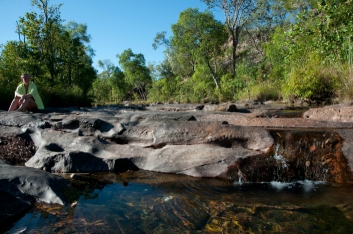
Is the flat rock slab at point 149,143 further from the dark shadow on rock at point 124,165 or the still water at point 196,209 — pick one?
the still water at point 196,209

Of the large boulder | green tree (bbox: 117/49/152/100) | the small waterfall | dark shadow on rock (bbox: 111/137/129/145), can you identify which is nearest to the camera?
the large boulder

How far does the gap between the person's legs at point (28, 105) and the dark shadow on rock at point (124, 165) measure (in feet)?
15.7

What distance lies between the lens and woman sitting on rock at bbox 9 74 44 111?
7.79 meters

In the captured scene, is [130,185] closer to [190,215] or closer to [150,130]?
[190,215]

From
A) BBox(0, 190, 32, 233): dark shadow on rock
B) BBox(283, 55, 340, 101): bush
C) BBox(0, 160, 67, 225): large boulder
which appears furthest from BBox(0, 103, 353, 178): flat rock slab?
BBox(283, 55, 340, 101): bush

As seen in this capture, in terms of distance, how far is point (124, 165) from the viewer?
14.8 feet

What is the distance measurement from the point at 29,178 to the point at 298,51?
427 inches

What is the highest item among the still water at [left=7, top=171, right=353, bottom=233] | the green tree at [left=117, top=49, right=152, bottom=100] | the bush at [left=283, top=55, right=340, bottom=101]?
the green tree at [left=117, top=49, right=152, bottom=100]

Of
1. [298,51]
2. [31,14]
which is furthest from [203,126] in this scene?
[31,14]

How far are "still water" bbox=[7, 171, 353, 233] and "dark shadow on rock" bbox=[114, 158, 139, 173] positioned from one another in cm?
66

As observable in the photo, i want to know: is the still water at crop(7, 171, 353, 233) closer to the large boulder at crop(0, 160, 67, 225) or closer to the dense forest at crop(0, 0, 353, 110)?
the large boulder at crop(0, 160, 67, 225)

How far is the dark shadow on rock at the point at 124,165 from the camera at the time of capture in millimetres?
4469

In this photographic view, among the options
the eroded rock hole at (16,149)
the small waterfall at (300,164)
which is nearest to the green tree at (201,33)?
the eroded rock hole at (16,149)

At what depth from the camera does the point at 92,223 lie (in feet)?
8.26
